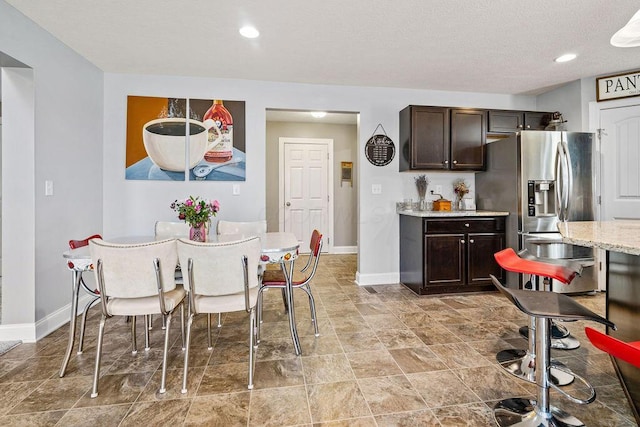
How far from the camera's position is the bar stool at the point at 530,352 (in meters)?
1.89

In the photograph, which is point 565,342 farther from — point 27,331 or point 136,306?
point 27,331

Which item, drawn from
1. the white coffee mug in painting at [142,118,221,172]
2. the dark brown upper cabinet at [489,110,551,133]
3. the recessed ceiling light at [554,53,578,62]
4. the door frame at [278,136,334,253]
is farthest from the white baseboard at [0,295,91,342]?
the recessed ceiling light at [554,53,578,62]

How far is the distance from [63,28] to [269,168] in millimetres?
3514

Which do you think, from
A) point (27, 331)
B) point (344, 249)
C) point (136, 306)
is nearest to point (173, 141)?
point (27, 331)

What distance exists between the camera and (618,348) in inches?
33.7

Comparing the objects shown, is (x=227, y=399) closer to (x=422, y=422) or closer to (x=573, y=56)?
(x=422, y=422)

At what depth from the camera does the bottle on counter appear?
3.63m

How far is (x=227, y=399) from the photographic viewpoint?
171 cm

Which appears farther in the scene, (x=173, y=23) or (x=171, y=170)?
(x=171, y=170)

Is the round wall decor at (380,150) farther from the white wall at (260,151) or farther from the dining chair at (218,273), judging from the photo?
the dining chair at (218,273)

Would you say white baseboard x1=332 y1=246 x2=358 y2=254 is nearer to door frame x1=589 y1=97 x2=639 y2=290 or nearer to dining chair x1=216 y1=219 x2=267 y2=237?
dining chair x1=216 y1=219 x2=267 y2=237

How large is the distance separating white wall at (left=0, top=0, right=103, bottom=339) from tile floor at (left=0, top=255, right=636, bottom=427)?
33 centimetres

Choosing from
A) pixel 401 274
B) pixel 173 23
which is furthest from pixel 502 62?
pixel 173 23

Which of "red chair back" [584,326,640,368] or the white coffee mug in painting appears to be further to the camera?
the white coffee mug in painting
